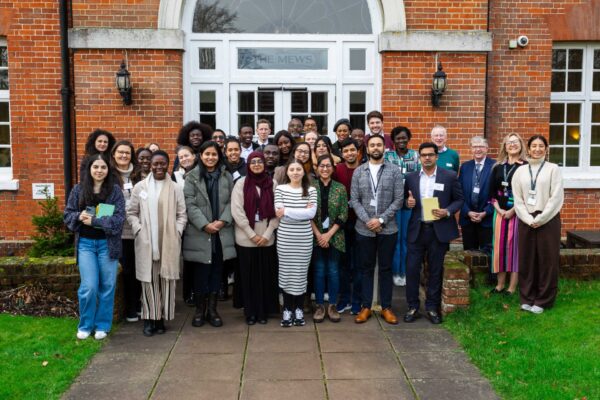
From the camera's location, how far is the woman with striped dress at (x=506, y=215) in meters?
6.80

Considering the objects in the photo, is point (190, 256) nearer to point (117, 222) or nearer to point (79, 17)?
point (117, 222)

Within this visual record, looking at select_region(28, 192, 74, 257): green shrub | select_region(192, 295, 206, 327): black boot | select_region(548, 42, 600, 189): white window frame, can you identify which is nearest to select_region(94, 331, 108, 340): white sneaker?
select_region(192, 295, 206, 327): black boot

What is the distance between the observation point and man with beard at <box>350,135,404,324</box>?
6.35 metres

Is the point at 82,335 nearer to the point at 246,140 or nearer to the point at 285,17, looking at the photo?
the point at 246,140

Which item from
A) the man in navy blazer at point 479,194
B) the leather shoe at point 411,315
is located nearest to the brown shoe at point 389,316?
the leather shoe at point 411,315

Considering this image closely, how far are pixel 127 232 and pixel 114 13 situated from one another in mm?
4381

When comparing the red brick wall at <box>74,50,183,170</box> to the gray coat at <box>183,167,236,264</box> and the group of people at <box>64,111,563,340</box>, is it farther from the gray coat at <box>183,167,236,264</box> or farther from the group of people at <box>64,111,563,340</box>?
the gray coat at <box>183,167,236,264</box>

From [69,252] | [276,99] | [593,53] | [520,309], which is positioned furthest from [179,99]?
[593,53]

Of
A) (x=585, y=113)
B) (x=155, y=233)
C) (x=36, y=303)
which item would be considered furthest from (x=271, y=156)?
(x=585, y=113)

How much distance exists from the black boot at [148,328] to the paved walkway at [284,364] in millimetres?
80

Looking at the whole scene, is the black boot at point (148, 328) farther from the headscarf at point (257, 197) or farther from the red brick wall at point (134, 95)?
the red brick wall at point (134, 95)

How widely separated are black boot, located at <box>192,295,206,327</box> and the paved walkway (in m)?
0.10

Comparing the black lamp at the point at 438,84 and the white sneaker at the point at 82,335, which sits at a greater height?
the black lamp at the point at 438,84

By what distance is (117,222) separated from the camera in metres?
5.80
